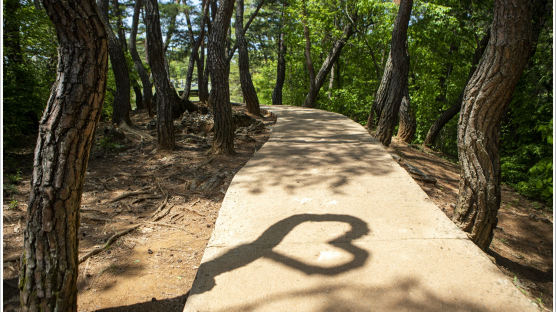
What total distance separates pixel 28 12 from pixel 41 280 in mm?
6773

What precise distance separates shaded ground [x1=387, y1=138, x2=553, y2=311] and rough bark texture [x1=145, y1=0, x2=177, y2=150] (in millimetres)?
4709

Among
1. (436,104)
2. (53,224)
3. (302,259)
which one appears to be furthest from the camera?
(436,104)

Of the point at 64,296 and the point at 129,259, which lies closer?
the point at 64,296

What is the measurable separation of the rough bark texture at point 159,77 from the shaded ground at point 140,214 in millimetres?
406

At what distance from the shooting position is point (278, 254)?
2.33m

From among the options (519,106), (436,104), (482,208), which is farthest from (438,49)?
(482,208)

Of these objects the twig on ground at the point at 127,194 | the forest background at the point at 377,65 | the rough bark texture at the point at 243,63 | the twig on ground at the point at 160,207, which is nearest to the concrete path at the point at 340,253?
the twig on ground at the point at 160,207

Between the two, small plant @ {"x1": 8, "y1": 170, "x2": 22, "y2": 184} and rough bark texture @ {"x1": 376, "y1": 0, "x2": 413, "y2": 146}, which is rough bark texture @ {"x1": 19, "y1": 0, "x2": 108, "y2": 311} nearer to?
small plant @ {"x1": 8, "y1": 170, "x2": 22, "y2": 184}

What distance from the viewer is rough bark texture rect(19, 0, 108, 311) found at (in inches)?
69.9

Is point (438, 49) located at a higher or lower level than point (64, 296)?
higher

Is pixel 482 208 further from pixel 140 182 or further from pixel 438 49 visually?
pixel 438 49

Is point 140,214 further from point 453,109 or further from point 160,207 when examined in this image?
point 453,109

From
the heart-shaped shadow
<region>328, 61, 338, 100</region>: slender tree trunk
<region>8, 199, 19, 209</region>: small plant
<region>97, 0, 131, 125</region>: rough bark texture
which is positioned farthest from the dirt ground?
<region>328, 61, 338, 100</region>: slender tree trunk

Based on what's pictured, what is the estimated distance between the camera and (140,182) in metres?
5.42
